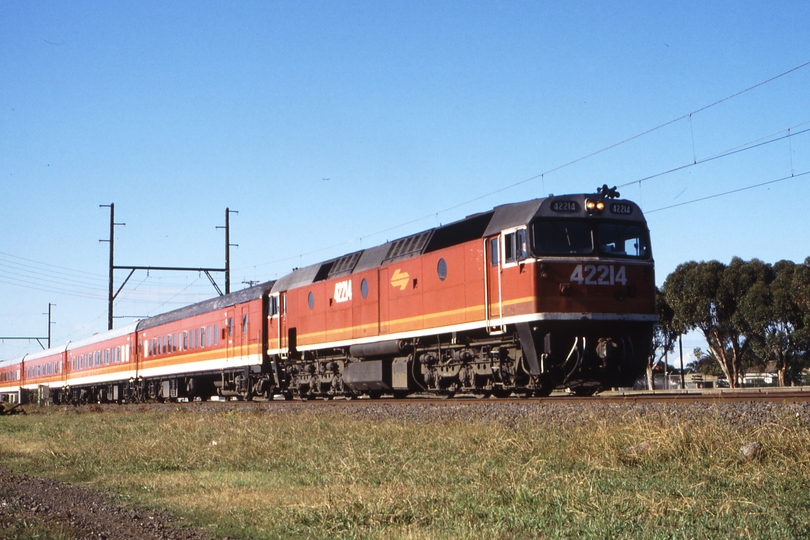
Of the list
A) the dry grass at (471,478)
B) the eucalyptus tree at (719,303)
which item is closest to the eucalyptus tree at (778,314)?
the eucalyptus tree at (719,303)

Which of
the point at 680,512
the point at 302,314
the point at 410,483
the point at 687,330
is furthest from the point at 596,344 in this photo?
the point at 687,330

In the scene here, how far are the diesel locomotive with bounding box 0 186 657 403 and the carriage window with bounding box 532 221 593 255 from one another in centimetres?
3

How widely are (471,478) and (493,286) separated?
30.8 ft

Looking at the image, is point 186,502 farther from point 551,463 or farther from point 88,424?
point 88,424

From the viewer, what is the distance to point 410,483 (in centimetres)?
1030

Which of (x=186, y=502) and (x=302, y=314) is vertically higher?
(x=302, y=314)

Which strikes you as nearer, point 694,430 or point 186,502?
point 186,502

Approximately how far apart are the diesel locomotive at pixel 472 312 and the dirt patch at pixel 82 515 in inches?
396

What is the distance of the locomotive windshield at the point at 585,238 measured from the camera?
18.4 m

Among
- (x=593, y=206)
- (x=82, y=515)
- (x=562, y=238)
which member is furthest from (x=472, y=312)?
(x=82, y=515)

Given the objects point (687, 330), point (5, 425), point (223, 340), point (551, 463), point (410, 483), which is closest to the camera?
point (410, 483)

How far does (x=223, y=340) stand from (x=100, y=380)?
20.3 m

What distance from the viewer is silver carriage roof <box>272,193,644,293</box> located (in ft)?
61.2

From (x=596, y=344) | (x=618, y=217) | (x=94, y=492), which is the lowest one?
(x=94, y=492)
